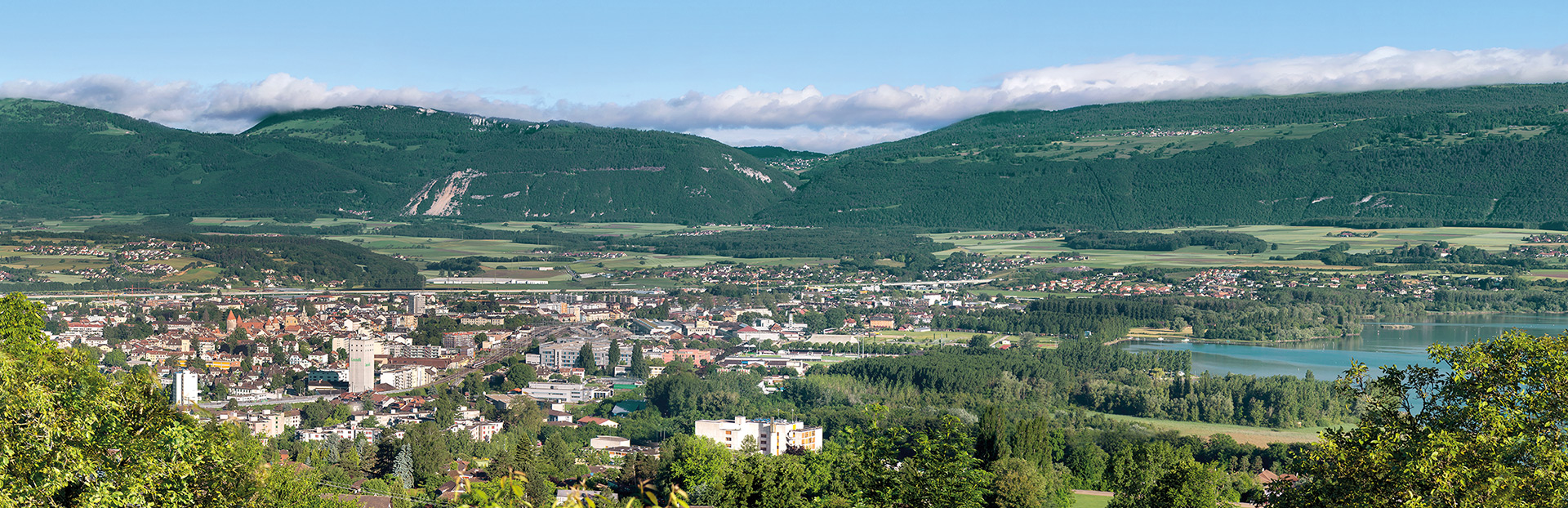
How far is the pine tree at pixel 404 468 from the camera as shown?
30547 millimetres

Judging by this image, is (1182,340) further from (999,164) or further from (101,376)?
(999,164)

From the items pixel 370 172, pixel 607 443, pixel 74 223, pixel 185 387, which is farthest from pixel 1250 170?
pixel 185 387

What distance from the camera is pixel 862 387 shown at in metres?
46.7

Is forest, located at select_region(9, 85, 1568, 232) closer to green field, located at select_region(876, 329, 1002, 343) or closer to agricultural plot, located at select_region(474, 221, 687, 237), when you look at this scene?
agricultural plot, located at select_region(474, 221, 687, 237)

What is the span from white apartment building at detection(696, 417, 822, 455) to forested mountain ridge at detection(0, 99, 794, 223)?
378ft

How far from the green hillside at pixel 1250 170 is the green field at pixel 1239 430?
95.8 m

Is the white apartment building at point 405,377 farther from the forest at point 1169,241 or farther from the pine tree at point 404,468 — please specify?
the forest at point 1169,241

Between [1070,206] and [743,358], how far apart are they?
97875mm

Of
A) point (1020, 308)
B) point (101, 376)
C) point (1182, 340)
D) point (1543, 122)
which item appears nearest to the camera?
point (101, 376)

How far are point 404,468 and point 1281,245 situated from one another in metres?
93.2

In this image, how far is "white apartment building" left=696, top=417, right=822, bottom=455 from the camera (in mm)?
36812

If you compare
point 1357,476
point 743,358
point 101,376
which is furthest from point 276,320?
point 1357,476

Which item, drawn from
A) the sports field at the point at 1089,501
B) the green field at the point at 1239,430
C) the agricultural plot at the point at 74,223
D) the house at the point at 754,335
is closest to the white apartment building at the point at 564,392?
the house at the point at 754,335

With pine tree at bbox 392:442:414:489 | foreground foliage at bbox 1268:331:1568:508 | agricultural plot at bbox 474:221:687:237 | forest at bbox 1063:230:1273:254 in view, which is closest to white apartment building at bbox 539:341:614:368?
pine tree at bbox 392:442:414:489
